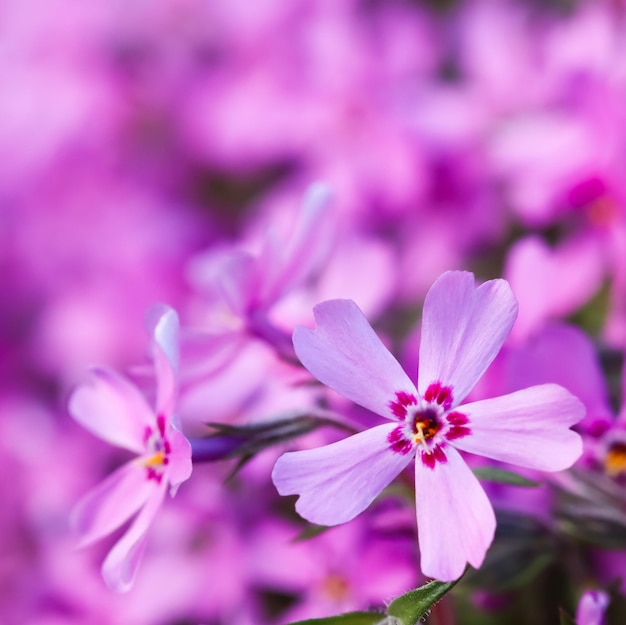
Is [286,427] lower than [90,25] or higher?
lower

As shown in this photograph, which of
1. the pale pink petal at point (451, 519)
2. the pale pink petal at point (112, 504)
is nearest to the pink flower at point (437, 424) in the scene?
the pale pink petal at point (451, 519)

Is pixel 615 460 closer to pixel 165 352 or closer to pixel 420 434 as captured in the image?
pixel 420 434

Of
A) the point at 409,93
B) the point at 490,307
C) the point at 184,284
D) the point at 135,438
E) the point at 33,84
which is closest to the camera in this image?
the point at 490,307

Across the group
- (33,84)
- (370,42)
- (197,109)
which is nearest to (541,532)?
(370,42)

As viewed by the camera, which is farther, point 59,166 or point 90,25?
point 90,25

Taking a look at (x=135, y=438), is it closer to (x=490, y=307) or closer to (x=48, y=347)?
(x=490, y=307)

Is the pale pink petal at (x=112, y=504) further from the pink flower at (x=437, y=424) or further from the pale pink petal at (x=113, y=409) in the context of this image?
the pink flower at (x=437, y=424)

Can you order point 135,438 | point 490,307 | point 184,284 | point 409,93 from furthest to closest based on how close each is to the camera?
point 184,284 < point 409,93 < point 135,438 < point 490,307

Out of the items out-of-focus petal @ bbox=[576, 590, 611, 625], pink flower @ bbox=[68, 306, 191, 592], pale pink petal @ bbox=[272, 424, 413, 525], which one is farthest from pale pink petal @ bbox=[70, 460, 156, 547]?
out-of-focus petal @ bbox=[576, 590, 611, 625]
